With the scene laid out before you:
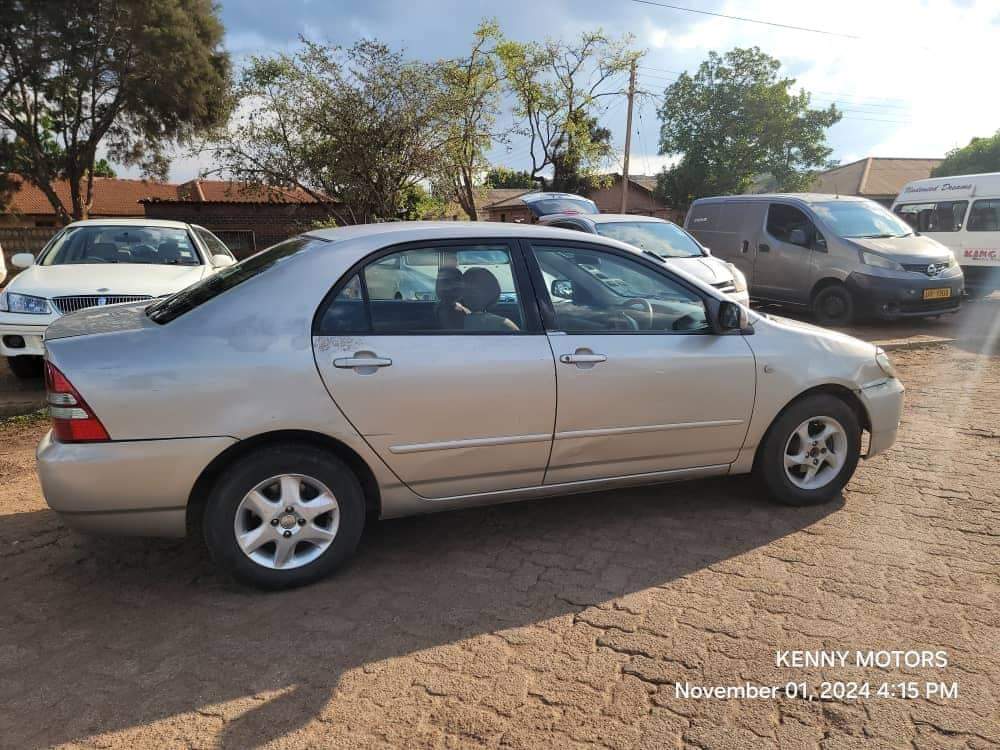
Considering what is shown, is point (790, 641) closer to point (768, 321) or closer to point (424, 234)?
point (768, 321)

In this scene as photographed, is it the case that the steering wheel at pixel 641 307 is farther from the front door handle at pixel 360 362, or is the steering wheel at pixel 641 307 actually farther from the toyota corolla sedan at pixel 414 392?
the front door handle at pixel 360 362

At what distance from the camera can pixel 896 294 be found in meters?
9.72

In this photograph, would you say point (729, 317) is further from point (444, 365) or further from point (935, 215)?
point (935, 215)

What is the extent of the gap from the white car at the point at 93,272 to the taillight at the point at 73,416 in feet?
11.4

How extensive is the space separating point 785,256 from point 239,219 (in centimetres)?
2220

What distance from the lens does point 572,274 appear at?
12.2ft

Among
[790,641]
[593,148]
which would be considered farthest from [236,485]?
[593,148]

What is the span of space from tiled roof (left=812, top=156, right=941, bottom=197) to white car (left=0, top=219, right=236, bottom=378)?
130 feet

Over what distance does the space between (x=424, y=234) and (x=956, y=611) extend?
291cm

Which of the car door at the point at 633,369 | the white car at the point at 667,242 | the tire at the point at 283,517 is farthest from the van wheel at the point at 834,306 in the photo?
the tire at the point at 283,517

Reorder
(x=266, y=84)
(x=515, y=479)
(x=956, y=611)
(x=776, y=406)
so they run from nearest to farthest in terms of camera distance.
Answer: (x=956, y=611)
(x=515, y=479)
(x=776, y=406)
(x=266, y=84)

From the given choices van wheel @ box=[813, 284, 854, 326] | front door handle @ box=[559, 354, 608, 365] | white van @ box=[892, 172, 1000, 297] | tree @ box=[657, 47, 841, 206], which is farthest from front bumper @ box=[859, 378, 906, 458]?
tree @ box=[657, 47, 841, 206]

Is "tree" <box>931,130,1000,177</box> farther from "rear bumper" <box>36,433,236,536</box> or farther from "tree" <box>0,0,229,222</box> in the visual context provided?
"rear bumper" <box>36,433,236,536</box>

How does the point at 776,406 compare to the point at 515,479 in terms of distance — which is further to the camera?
the point at 776,406
